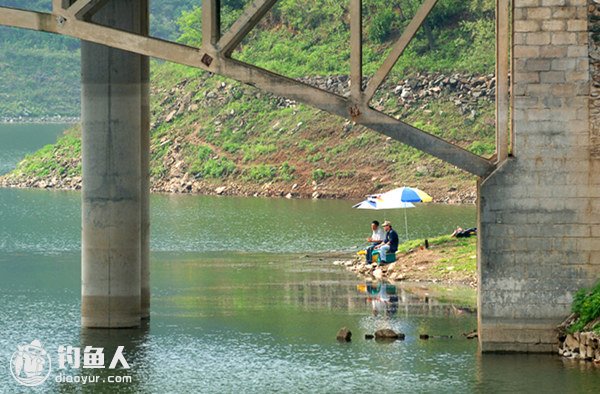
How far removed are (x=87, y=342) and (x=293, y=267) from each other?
50.7 ft

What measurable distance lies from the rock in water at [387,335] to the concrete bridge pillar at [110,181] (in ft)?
16.6

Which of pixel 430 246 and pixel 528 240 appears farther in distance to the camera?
pixel 430 246

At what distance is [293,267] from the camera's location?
53844mm

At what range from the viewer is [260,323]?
4181 centimetres

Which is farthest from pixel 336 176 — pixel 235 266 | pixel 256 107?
pixel 235 266

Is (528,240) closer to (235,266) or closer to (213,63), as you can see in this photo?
(213,63)

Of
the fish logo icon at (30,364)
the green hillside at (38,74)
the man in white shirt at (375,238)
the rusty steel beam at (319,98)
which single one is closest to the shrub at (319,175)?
the man in white shirt at (375,238)

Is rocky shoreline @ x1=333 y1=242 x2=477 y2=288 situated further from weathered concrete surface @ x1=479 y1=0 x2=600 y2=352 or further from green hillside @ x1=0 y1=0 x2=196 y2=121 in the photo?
green hillside @ x1=0 y1=0 x2=196 y2=121

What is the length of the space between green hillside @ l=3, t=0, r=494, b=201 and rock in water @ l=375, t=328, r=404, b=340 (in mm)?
42936

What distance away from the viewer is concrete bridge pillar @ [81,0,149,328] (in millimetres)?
40094

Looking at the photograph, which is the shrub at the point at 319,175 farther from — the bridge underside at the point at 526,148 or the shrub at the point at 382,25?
the bridge underside at the point at 526,148

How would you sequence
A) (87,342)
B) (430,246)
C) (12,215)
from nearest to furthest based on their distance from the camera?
(87,342), (430,246), (12,215)

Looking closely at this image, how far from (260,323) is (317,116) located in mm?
53046

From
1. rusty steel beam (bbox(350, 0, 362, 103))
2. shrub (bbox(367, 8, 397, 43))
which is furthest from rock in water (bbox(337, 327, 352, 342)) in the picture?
shrub (bbox(367, 8, 397, 43))
